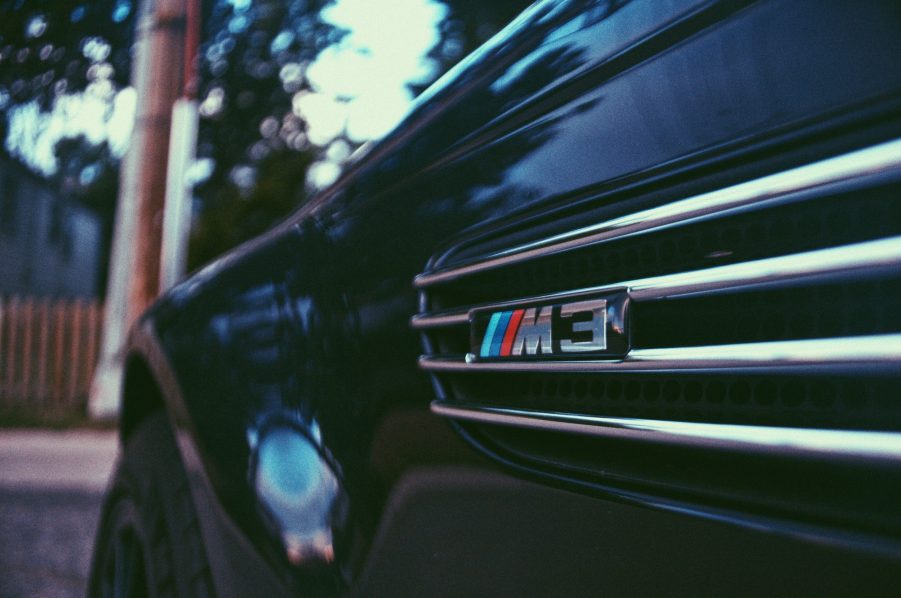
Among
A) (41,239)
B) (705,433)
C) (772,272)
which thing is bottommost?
(705,433)

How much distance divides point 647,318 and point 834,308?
0.17 m

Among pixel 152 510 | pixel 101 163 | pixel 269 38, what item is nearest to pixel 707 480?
pixel 152 510

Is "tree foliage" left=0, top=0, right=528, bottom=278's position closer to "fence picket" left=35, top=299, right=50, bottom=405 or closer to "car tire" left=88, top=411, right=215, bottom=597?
"car tire" left=88, top=411, right=215, bottom=597

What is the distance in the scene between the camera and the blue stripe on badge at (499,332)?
841 mm

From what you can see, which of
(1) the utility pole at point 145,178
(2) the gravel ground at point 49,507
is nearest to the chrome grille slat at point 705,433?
(2) the gravel ground at point 49,507

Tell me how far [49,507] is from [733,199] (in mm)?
5358

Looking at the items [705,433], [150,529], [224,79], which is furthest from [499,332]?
[224,79]

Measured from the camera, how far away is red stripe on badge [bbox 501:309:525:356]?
2.71 ft

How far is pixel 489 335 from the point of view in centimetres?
86

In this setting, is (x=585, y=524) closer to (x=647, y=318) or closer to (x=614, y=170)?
(x=647, y=318)

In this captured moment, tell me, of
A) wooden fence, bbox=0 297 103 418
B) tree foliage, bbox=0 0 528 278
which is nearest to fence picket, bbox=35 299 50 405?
wooden fence, bbox=0 297 103 418

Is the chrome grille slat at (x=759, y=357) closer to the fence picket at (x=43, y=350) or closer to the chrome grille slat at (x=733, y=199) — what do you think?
the chrome grille slat at (x=733, y=199)

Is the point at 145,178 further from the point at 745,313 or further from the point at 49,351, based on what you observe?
the point at 745,313

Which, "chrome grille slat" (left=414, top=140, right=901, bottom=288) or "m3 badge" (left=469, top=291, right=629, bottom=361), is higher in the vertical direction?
"chrome grille slat" (left=414, top=140, right=901, bottom=288)
